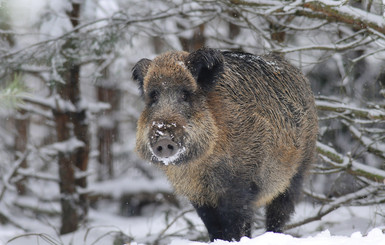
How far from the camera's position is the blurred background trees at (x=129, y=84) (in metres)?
5.87

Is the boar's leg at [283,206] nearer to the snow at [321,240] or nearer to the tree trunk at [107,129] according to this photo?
the snow at [321,240]

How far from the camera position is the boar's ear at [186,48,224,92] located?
409cm

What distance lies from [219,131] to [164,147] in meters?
0.72

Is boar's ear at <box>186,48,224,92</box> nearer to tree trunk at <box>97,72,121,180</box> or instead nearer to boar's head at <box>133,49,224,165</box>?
boar's head at <box>133,49,224,165</box>

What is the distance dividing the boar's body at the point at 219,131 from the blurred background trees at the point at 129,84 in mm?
1024

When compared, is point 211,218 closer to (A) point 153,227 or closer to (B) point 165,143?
(B) point 165,143

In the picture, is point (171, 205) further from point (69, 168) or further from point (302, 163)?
point (302, 163)

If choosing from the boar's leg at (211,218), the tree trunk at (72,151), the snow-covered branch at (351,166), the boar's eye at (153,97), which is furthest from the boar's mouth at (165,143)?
the tree trunk at (72,151)

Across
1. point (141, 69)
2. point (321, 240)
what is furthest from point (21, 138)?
point (321, 240)

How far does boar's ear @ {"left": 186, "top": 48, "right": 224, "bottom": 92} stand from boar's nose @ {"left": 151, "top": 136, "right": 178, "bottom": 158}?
735mm

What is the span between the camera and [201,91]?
13.7ft

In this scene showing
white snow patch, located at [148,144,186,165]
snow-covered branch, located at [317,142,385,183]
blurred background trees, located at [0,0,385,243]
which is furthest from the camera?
blurred background trees, located at [0,0,385,243]

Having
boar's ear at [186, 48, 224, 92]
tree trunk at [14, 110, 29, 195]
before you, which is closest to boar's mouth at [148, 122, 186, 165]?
boar's ear at [186, 48, 224, 92]

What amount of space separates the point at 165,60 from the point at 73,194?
4937 mm
